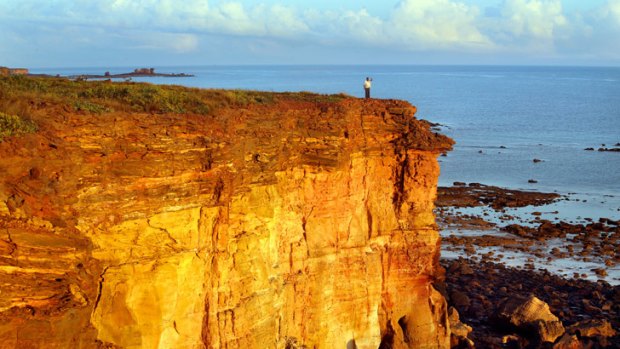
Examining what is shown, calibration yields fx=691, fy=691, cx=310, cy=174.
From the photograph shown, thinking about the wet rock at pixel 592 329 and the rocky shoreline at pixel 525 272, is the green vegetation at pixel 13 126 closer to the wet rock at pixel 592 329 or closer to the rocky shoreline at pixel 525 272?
the rocky shoreline at pixel 525 272

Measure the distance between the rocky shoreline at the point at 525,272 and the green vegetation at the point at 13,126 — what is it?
63.9 feet

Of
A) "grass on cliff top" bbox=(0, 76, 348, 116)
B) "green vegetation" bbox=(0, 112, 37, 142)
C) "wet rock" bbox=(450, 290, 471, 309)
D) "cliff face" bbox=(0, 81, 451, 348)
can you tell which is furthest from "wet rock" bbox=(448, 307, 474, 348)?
"green vegetation" bbox=(0, 112, 37, 142)

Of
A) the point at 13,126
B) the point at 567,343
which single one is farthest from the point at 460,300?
the point at 13,126

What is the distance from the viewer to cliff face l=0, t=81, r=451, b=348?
14422 mm

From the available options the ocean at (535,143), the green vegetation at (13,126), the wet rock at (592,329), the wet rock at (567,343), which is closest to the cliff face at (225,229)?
the green vegetation at (13,126)

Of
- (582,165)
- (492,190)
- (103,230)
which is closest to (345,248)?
(103,230)

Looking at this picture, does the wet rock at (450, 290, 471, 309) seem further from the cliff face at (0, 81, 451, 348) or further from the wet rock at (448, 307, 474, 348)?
the cliff face at (0, 81, 451, 348)

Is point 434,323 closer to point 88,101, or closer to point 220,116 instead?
point 220,116

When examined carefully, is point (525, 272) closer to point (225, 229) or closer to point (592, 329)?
point (592, 329)

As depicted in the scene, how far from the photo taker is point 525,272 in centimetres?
4181

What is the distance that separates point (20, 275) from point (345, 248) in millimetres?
10956

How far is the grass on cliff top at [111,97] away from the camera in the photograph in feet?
54.4

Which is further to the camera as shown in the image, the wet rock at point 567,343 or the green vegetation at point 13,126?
the wet rock at point 567,343

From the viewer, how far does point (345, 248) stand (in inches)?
882
